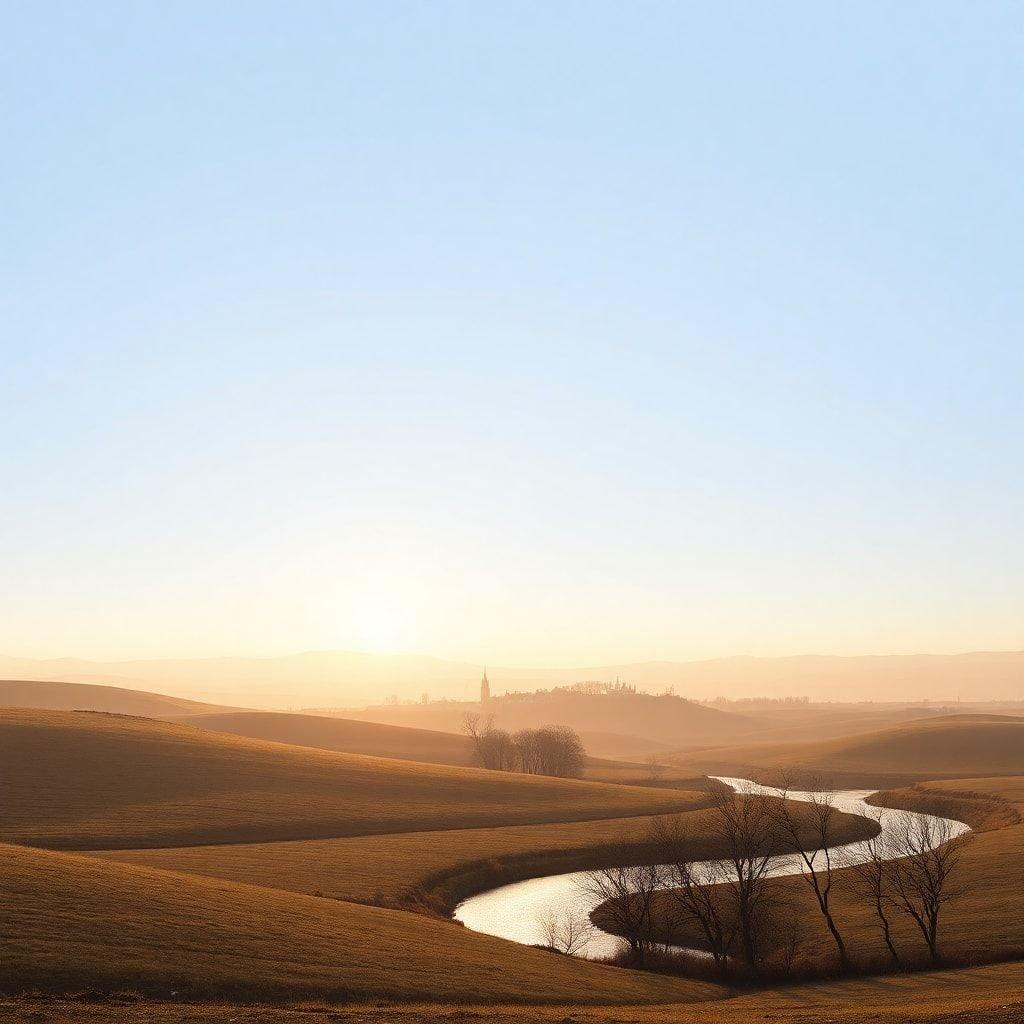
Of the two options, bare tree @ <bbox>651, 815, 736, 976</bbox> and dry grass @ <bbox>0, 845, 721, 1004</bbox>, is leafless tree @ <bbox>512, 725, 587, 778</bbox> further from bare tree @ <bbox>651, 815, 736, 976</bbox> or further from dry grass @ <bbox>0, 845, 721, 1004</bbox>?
dry grass @ <bbox>0, 845, 721, 1004</bbox>

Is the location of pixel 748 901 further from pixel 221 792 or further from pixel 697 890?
pixel 221 792

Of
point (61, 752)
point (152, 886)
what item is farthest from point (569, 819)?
point (152, 886)

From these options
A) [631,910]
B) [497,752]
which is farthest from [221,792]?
[497,752]

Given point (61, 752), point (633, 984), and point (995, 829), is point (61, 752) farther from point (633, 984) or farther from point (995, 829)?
point (995, 829)

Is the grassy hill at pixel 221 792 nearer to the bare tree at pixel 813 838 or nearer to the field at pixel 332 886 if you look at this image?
the field at pixel 332 886

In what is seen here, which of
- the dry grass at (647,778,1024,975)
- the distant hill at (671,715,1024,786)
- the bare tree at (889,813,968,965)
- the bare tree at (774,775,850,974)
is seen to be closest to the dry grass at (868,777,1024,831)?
the bare tree at (774,775,850,974)
